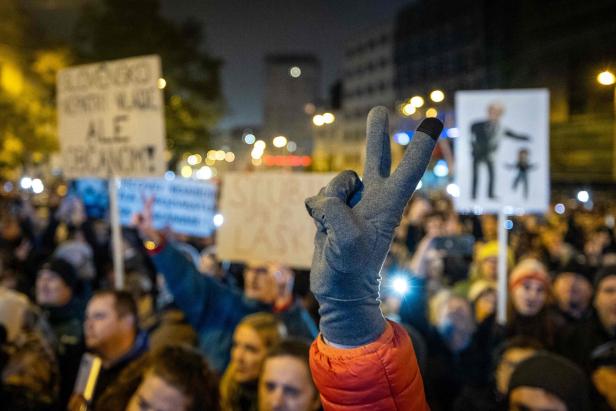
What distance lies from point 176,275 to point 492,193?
103 inches

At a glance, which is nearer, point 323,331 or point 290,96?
point 323,331

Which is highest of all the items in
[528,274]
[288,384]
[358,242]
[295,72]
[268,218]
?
[295,72]

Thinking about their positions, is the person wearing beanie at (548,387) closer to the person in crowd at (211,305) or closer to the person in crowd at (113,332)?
the person in crowd at (211,305)

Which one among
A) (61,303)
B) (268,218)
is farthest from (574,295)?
(61,303)

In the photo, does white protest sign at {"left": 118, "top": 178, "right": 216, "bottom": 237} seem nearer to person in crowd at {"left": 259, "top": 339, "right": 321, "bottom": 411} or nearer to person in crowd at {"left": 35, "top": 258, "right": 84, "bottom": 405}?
person in crowd at {"left": 35, "top": 258, "right": 84, "bottom": 405}

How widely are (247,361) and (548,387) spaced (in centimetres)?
154

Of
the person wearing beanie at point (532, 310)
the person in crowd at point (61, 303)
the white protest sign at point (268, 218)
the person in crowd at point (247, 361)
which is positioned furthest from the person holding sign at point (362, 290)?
the person wearing beanie at point (532, 310)

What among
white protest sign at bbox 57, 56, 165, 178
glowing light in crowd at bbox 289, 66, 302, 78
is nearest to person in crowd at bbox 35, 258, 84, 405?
white protest sign at bbox 57, 56, 165, 178

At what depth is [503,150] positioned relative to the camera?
5047mm

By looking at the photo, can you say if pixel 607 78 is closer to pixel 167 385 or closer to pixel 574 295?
pixel 574 295

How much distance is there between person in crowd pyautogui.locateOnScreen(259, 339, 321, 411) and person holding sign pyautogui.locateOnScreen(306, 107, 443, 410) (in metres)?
1.44

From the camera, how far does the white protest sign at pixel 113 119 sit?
4.84 m

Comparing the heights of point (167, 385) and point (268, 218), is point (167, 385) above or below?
below

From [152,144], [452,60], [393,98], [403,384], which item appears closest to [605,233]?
[152,144]
